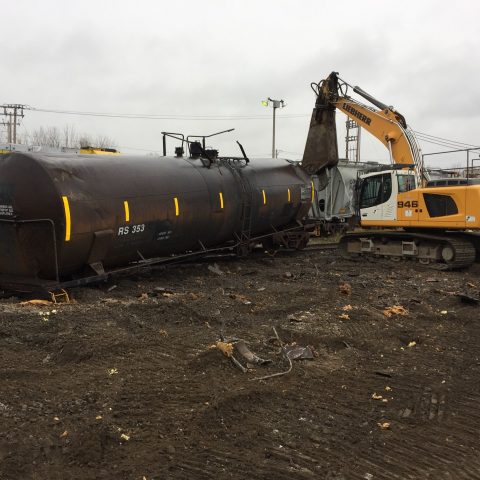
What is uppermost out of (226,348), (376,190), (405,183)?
(405,183)

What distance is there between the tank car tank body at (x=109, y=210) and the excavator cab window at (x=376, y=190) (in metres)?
4.22

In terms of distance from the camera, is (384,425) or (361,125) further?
(361,125)

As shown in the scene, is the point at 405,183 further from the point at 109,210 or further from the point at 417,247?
the point at 109,210

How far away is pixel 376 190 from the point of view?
1492 cm

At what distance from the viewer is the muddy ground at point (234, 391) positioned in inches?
140

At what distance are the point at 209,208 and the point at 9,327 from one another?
5.62 meters

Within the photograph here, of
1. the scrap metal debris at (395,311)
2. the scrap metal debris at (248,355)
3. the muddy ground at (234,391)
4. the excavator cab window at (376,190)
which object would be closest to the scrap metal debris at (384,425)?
the muddy ground at (234,391)

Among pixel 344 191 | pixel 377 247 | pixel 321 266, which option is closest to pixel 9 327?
pixel 321 266

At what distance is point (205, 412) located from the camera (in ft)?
13.7

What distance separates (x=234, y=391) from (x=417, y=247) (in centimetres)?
1082

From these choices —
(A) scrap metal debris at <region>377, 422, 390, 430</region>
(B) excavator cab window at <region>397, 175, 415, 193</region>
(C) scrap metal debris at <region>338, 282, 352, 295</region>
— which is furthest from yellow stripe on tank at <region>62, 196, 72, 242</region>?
(B) excavator cab window at <region>397, 175, 415, 193</region>

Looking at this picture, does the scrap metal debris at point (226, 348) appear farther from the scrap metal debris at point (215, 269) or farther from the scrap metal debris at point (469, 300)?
the scrap metal debris at point (215, 269)

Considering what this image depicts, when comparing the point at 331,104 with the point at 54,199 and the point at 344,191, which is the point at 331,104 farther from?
the point at 54,199

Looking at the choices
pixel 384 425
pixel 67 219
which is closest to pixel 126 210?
pixel 67 219
